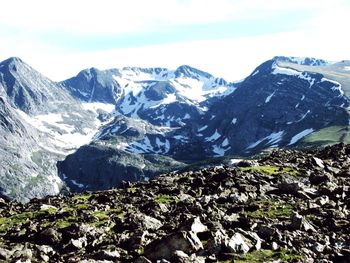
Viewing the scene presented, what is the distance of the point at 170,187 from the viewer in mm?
57500

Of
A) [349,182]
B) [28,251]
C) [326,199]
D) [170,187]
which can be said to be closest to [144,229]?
[28,251]

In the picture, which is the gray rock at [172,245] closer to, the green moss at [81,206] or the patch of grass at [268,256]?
the patch of grass at [268,256]

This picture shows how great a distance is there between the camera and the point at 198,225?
1257 inches

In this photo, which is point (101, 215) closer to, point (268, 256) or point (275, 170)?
point (268, 256)

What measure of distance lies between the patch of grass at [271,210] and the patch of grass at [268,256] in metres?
10.5

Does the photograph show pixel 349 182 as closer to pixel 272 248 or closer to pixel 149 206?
pixel 149 206

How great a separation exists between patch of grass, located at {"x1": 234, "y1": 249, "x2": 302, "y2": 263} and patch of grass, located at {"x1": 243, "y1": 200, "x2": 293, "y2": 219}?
10454 mm

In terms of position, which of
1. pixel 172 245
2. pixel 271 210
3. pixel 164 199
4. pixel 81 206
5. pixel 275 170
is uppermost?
pixel 172 245

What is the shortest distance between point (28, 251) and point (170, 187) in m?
28.3

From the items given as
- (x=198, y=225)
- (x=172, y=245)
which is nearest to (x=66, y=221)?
(x=198, y=225)

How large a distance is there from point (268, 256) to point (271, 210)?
14.0 meters

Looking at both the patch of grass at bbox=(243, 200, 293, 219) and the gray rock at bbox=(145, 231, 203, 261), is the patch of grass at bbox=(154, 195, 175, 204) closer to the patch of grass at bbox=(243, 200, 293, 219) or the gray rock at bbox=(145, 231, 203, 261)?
the patch of grass at bbox=(243, 200, 293, 219)

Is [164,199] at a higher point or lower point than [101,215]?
lower

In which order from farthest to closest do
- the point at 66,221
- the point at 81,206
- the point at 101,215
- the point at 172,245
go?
the point at 81,206
the point at 101,215
the point at 66,221
the point at 172,245
